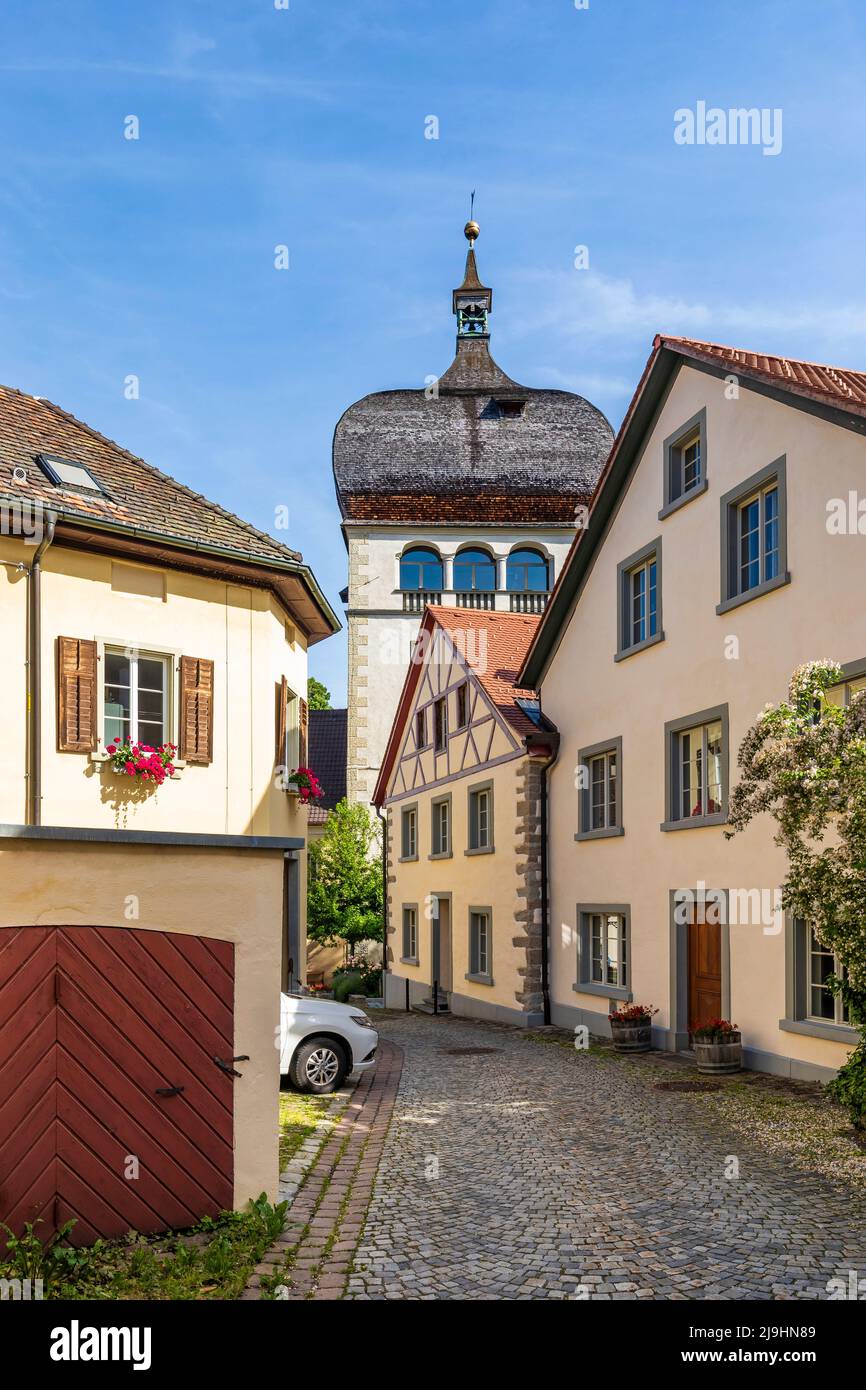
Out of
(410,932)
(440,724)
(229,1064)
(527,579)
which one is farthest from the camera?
(527,579)

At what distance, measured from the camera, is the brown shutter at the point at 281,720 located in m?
16.5

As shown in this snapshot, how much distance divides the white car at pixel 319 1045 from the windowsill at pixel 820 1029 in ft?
15.8

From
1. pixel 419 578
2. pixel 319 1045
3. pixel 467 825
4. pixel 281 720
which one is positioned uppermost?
pixel 419 578

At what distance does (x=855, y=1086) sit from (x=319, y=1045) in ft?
20.4

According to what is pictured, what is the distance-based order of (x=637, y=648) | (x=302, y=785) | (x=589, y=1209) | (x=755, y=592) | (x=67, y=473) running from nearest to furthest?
(x=589, y=1209), (x=755, y=592), (x=67, y=473), (x=302, y=785), (x=637, y=648)

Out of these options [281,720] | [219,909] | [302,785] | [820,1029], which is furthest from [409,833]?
[219,909]

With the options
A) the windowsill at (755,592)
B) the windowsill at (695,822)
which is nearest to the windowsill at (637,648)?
the windowsill at (755,592)

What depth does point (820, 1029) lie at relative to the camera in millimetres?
12273

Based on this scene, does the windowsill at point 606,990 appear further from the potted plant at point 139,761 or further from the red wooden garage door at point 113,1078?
the red wooden garage door at point 113,1078

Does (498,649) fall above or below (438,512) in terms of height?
below

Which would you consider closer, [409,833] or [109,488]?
[109,488]

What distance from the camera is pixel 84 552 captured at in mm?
14188

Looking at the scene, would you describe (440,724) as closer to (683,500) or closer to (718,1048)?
(683,500)
